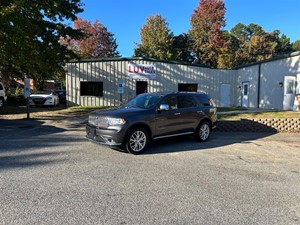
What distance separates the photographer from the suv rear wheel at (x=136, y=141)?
24.2ft

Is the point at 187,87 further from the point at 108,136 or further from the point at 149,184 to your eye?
the point at 149,184

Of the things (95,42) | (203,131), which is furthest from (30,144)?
(95,42)

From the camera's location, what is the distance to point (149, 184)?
511cm

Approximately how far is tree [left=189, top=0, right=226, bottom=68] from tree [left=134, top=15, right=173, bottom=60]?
4.34 meters

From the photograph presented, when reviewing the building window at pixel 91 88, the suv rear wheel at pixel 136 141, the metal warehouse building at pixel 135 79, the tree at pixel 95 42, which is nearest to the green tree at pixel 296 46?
the tree at pixel 95 42

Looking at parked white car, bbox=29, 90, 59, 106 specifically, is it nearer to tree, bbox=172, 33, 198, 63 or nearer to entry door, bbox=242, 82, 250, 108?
entry door, bbox=242, 82, 250, 108

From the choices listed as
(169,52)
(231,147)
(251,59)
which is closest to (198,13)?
(169,52)

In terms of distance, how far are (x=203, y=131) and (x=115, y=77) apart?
43.7 feet

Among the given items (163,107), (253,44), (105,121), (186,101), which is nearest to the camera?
(105,121)

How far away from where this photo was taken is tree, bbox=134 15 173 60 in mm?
40375

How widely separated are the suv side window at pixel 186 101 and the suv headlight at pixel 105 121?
7.53 ft

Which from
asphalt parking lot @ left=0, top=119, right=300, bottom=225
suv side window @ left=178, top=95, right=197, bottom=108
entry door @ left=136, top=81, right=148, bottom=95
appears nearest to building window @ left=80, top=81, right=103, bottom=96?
entry door @ left=136, top=81, right=148, bottom=95

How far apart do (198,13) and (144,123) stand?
38770 millimetres

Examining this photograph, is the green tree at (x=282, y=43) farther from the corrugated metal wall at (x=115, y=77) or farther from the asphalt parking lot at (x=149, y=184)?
the asphalt parking lot at (x=149, y=184)
